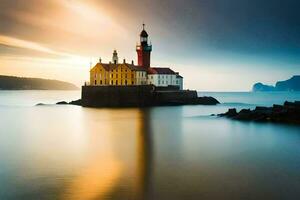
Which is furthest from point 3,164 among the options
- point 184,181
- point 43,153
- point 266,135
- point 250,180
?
point 266,135

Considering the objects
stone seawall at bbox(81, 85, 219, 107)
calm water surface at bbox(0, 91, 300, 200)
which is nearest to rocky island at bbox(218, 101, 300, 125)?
calm water surface at bbox(0, 91, 300, 200)

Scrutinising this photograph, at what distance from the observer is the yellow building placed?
42.3m

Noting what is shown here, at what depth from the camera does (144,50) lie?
44.6 m

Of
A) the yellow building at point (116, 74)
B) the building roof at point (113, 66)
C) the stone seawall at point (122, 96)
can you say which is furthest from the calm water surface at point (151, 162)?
the building roof at point (113, 66)

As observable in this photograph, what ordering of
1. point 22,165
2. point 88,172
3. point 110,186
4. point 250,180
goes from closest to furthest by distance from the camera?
point 110,186
point 250,180
point 88,172
point 22,165

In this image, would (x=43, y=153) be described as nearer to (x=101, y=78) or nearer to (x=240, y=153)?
(x=240, y=153)

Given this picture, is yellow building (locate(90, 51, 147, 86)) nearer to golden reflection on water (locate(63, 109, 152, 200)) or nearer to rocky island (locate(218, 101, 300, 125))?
rocky island (locate(218, 101, 300, 125))

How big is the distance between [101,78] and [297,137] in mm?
27209

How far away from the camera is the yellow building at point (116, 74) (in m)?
42.3

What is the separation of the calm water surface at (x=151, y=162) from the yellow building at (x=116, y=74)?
19.5 meters

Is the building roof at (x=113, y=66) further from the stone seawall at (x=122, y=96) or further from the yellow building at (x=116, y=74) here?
the stone seawall at (x=122, y=96)

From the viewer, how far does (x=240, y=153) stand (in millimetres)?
14609

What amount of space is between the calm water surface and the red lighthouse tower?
74.1 ft

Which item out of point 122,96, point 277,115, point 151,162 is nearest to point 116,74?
point 122,96
